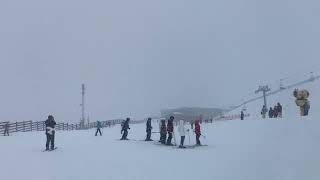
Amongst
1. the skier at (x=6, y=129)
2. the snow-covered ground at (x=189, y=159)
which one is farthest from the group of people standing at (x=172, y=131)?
the skier at (x=6, y=129)

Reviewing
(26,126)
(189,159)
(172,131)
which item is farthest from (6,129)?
(189,159)

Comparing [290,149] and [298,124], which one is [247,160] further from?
[298,124]

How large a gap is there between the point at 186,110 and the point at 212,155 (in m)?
79.9

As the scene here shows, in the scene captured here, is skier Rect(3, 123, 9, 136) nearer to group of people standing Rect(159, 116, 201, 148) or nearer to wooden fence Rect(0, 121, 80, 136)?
wooden fence Rect(0, 121, 80, 136)

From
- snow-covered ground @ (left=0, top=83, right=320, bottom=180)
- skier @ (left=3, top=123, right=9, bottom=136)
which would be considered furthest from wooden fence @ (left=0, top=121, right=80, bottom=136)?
snow-covered ground @ (left=0, top=83, right=320, bottom=180)

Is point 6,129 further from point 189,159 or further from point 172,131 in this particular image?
point 189,159

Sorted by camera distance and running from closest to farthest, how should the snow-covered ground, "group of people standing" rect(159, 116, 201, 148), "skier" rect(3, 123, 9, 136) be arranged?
the snow-covered ground
"group of people standing" rect(159, 116, 201, 148)
"skier" rect(3, 123, 9, 136)

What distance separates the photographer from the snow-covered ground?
1809 cm

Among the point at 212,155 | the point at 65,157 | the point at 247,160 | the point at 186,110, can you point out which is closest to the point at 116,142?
the point at 65,157

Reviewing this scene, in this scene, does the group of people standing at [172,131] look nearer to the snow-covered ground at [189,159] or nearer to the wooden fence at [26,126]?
the snow-covered ground at [189,159]

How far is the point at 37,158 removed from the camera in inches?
892

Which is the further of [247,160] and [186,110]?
[186,110]

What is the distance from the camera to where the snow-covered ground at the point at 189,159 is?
712 inches

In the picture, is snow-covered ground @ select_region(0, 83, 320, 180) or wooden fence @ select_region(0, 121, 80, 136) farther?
wooden fence @ select_region(0, 121, 80, 136)
